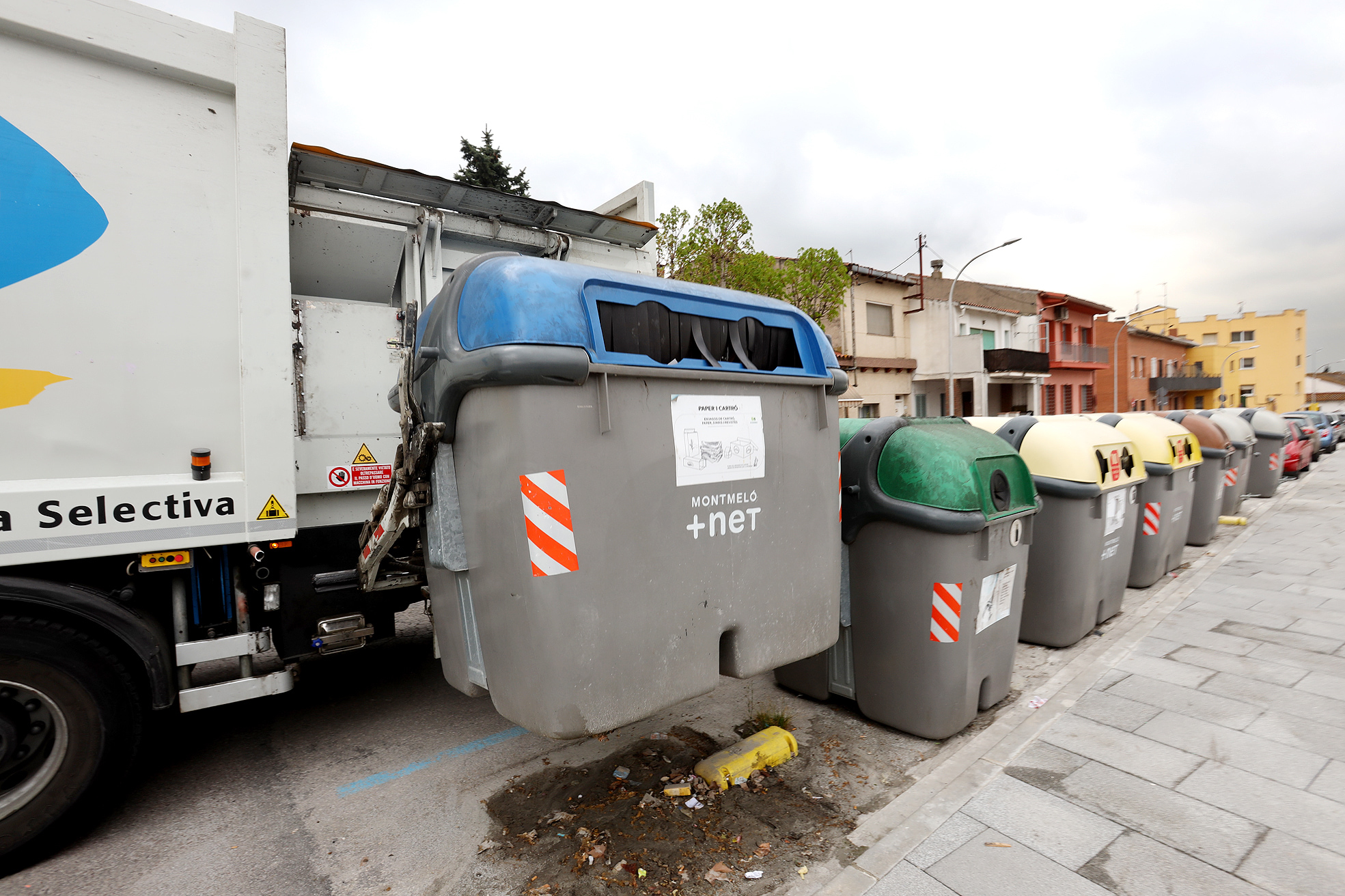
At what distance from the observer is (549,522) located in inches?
80.4

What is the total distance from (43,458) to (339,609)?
1.33m

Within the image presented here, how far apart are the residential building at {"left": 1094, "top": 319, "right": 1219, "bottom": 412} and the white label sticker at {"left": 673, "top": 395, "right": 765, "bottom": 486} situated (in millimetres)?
36745

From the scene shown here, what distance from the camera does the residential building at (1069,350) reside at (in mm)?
31016

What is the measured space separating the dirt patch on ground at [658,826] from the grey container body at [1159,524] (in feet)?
15.4

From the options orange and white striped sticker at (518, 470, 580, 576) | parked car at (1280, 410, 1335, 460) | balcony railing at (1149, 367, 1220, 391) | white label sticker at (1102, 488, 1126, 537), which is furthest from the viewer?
balcony railing at (1149, 367, 1220, 391)

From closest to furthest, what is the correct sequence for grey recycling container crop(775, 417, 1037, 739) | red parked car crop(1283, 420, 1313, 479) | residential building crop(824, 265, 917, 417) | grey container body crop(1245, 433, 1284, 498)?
grey recycling container crop(775, 417, 1037, 739) < grey container body crop(1245, 433, 1284, 498) < red parked car crop(1283, 420, 1313, 479) < residential building crop(824, 265, 917, 417)

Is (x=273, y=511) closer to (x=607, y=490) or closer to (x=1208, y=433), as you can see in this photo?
(x=607, y=490)

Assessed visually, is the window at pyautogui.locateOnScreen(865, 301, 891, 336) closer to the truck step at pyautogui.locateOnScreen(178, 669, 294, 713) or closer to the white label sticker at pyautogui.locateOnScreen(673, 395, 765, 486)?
the white label sticker at pyautogui.locateOnScreen(673, 395, 765, 486)

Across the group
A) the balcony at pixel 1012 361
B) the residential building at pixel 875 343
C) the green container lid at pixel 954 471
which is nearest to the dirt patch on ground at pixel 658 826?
the green container lid at pixel 954 471

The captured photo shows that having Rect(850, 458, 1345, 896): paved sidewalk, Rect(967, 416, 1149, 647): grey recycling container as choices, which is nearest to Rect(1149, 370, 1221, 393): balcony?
Rect(967, 416, 1149, 647): grey recycling container

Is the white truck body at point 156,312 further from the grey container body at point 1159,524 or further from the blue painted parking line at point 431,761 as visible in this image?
the grey container body at point 1159,524

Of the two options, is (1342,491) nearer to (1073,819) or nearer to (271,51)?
(1073,819)

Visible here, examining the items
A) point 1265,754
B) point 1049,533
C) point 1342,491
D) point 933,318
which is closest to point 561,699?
point 1265,754

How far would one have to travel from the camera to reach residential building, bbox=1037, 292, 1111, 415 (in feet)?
102
